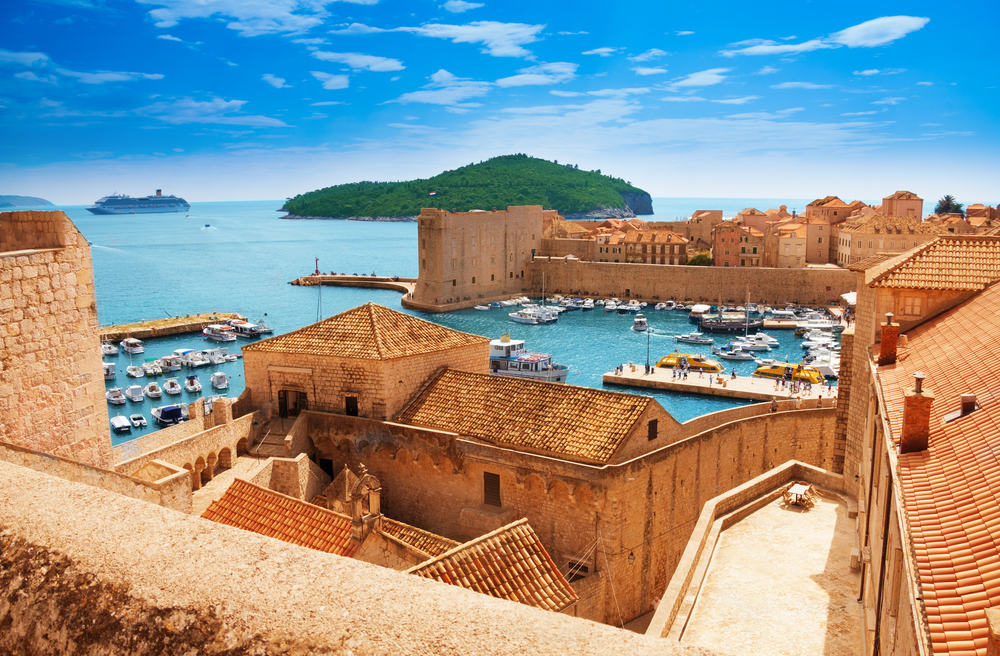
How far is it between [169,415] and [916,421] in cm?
3161

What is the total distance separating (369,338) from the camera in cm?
1642

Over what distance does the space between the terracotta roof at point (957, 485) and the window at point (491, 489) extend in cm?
664

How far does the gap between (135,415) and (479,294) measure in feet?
131

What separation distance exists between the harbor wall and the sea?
4.42 meters

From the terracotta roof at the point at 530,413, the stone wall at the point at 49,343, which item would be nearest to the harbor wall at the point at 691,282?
the terracotta roof at the point at 530,413

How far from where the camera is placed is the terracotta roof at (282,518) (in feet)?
38.5

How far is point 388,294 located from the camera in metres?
80.8

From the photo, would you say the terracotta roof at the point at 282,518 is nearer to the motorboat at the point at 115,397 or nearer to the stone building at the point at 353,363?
the stone building at the point at 353,363

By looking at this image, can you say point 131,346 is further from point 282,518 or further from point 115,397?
point 282,518

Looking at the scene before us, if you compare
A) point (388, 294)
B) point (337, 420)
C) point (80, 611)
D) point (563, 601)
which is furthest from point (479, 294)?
point (80, 611)

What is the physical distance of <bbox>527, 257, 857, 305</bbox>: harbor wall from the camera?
6362 cm

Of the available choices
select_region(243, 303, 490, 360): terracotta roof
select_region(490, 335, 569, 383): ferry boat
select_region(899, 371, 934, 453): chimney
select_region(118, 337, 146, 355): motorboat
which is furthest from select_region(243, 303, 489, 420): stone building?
select_region(118, 337, 146, 355): motorboat

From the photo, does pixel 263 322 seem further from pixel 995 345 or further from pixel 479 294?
pixel 995 345

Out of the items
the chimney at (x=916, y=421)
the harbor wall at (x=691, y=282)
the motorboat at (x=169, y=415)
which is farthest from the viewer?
the harbor wall at (x=691, y=282)
